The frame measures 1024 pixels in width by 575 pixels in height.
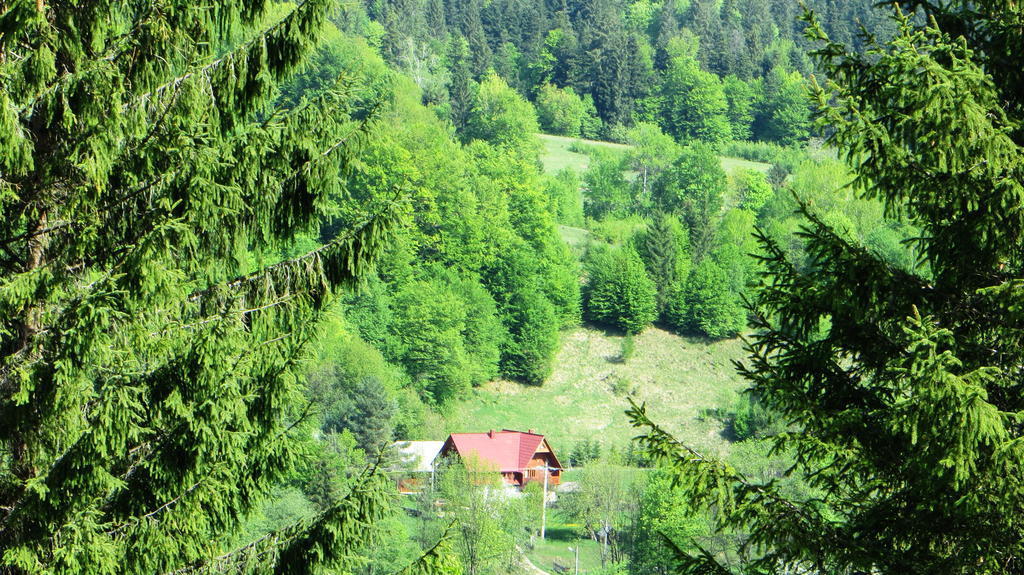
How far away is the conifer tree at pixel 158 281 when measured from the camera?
6.41 meters

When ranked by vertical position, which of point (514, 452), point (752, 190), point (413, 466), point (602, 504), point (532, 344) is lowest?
point (514, 452)

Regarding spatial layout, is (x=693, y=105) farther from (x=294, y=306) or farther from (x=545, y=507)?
(x=294, y=306)

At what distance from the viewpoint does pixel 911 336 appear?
5977 millimetres

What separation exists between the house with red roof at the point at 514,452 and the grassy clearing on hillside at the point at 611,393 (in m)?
2.27

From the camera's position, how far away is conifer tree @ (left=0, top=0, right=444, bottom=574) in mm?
6414

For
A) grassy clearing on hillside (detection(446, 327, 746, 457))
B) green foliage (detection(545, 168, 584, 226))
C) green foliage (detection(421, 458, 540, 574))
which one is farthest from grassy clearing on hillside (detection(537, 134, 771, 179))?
green foliage (detection(421, 458, 540, 574))

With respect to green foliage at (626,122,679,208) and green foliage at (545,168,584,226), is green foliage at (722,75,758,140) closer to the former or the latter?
green foliage at (626,122,679,208)

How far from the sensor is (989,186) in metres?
6.30

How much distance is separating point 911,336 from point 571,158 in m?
107

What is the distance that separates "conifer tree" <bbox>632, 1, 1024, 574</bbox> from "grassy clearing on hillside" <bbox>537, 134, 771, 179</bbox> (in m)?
96.6

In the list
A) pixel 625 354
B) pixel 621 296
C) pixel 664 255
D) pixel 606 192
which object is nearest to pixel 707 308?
pixel 621 296

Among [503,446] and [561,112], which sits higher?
[561,112]

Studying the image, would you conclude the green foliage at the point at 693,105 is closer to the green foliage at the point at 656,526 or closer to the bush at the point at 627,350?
the bush at the point at 627,350

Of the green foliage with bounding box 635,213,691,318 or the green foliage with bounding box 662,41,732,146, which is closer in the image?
the green foliage with bounding box 635,213,691,318
